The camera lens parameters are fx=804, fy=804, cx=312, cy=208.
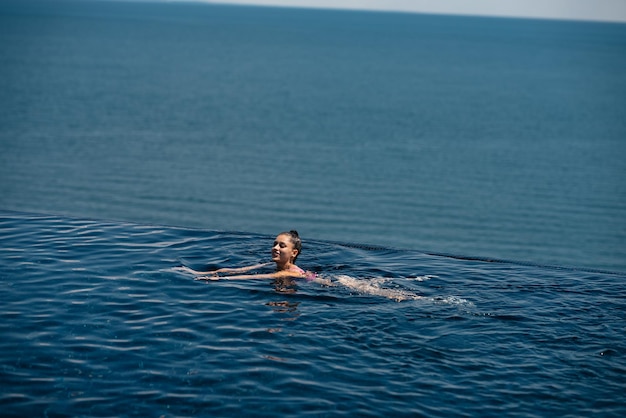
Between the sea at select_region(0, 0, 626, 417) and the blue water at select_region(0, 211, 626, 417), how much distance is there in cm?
5

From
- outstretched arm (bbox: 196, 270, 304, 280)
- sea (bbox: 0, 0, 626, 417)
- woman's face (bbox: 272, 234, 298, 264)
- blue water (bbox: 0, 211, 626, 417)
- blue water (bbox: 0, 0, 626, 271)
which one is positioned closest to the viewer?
blue water (bbox: 0, 211, 626, 417)

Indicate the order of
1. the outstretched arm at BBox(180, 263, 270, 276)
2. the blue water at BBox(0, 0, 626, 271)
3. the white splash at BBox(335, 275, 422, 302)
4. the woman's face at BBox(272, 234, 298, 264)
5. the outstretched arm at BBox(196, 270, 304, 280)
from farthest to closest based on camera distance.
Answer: the blue water at BBox(0, 0, 626, 271) < the outstretched arm at BBox(180, 263, 270, 276) < the outstretched arm at BBox(196, 270, 304, 280) < the woman's face at BBox(272, 234, 298, 264) < the white splash at BBox(335, 275, 422, 302)

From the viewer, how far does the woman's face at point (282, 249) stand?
47.2 ft

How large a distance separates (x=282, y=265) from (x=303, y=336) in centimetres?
274

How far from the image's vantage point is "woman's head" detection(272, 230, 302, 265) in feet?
47.2

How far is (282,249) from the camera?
47.2 ft

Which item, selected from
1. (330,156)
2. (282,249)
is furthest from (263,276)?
(330,156)

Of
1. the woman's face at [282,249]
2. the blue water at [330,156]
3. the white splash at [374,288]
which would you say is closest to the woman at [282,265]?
the woman's face at [282,249]

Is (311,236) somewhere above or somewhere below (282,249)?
below

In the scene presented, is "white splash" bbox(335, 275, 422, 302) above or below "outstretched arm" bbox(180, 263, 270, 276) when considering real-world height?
below

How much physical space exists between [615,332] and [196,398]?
671 cm

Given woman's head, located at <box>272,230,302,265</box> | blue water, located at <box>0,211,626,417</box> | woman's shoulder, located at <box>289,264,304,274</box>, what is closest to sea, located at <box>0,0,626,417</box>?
blue water, located at <box>0,211,626,417</box>

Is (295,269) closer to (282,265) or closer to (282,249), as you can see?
(282,265)

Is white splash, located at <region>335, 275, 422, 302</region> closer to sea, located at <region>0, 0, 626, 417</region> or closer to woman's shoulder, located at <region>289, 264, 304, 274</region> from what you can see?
sea, located at <region>0, 0, 626, 417</region>
